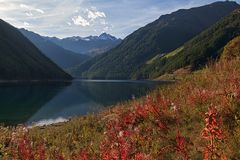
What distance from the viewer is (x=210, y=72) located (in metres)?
17.2

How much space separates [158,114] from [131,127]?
104 cm

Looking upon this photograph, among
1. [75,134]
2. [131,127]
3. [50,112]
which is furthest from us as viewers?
[50,112]

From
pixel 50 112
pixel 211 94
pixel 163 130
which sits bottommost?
pixel 50 112

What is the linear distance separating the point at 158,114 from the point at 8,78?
192700 millimetres

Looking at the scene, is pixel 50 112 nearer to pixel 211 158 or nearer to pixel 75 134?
pixel 75 134

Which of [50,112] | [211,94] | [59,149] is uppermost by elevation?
[211,94]

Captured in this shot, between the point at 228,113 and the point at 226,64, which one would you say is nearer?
the point at 228,113

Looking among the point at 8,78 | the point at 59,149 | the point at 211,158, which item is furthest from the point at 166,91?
the point at 8,78

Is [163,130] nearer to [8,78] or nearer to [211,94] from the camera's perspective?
[211,94]

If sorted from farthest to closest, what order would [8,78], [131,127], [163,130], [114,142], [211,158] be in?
[8,78], [131,127], [163,130], [114,142], [211,158]

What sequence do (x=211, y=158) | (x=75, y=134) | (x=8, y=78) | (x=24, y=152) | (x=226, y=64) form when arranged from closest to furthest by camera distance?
(x=211, y=158) < (x=24, y=152) < (x=75, y=134) < (x=226, y=64) < (x=8, y=78)

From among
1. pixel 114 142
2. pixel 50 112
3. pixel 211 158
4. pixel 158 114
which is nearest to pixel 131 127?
pixel 158 114

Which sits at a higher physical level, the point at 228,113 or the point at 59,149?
the point at 228,113

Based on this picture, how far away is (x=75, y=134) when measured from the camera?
15281mm
